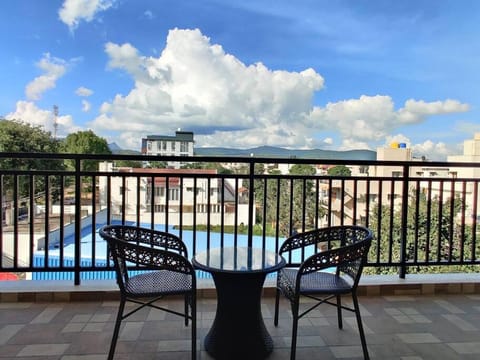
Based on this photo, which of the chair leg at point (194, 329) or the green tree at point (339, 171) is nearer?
the chair leg at point (194, 329)

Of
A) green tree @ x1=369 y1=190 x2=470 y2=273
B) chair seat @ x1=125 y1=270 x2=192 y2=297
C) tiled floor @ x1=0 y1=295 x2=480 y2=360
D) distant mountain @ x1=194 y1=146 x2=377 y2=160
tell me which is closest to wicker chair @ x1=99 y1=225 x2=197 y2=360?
chair seat @ x1=125 y1=270 x2=192 y2=297

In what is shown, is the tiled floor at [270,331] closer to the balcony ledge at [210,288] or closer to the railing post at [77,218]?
the balcony ledge at [210,288]

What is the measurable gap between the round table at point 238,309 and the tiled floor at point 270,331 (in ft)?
0.31

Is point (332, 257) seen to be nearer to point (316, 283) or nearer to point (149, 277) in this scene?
A: point (316, 283)

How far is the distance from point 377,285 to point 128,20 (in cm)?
1838

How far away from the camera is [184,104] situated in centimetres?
2027

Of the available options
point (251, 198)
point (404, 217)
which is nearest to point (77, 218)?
point (251, 198)

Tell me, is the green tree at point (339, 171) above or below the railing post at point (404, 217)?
above

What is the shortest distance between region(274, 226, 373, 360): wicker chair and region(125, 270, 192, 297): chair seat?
0.54 meters

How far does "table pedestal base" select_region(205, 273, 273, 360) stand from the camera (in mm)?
1771

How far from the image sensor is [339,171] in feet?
9.41

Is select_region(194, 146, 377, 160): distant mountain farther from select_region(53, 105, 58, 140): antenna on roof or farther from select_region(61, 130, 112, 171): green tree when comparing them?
select_region(53, 105, 58, 140): antenna on roof

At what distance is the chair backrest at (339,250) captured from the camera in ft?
5.82

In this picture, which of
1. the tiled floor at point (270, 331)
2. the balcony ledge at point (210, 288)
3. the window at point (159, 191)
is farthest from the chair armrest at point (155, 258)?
the window at point (159, 191)
